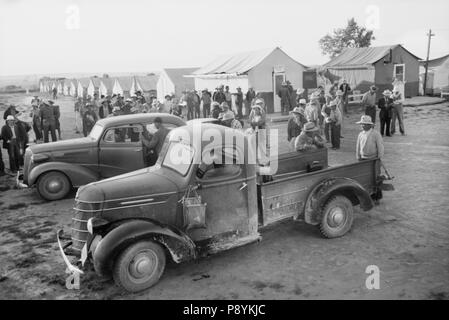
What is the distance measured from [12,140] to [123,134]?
438 centimetres

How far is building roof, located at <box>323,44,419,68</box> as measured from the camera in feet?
86.7

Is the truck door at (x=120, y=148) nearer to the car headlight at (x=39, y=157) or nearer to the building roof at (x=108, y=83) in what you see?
the car headlight at (x=39, y=157)

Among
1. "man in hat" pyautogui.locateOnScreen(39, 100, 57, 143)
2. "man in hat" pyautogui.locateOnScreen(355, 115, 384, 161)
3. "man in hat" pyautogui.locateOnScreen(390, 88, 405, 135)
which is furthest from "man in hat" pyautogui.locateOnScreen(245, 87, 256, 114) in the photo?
"man in hat" pyautogui.locateOnScreen(355, 115, 384, 161)

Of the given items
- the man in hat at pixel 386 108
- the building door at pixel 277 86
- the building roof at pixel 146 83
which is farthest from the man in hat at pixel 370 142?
the building roof at pixel 146 83

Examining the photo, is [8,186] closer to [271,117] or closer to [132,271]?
[132,271]

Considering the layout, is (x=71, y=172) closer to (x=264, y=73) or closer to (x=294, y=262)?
(x=294, y=262)

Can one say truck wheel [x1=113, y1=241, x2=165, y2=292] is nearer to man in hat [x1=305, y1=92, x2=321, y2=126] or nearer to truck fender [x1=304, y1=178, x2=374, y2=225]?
truck fender [x1=304, y1=178, x2=374, y2=225]

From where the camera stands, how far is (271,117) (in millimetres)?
20953

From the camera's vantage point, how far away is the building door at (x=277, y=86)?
75.9 ft

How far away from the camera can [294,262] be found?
561cm

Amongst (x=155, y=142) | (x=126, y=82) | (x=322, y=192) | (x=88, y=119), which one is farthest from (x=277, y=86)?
(x=126, y=82)

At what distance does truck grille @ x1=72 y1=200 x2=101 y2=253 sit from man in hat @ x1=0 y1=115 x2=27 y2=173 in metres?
7.52
